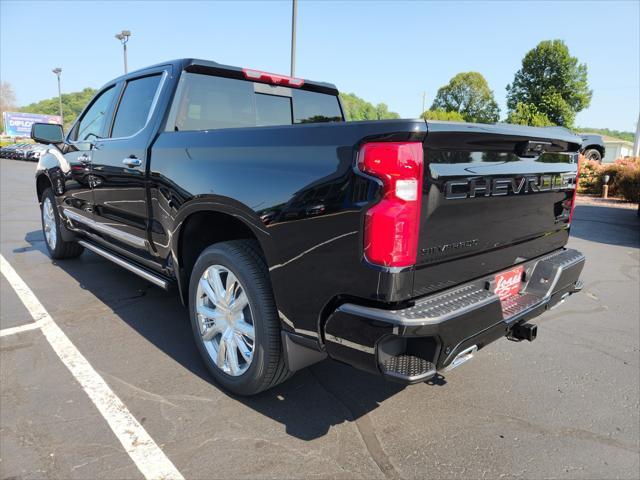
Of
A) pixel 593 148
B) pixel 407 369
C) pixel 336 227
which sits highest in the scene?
pixel 593 148

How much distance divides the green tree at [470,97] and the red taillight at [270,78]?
74.1 m

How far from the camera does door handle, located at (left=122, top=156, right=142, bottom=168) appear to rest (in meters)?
3.31

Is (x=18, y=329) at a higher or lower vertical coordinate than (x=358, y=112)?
lower

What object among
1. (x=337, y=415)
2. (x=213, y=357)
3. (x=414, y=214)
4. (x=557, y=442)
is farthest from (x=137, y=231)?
(x=557, y=442)

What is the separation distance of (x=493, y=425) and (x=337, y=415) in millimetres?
887

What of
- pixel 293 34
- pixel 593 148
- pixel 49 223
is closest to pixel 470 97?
pixel 593 148

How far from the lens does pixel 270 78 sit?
382 centimetres

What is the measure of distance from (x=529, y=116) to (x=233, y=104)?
48.0m

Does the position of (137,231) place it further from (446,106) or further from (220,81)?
(446,106)

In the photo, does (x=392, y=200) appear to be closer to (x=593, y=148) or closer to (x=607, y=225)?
(x=607, y=225)

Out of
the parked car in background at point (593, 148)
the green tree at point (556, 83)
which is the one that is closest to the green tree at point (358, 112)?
the parked car in background at point (593, 148)

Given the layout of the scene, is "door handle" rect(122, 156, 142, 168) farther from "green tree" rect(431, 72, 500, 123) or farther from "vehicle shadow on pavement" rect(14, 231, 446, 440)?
"green tree" rect(431, 72, 500, 123)

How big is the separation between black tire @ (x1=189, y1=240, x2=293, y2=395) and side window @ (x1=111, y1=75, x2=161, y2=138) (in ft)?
5.27

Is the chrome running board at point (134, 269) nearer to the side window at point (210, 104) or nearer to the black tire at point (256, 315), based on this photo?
the black tire at point (256, 315)
